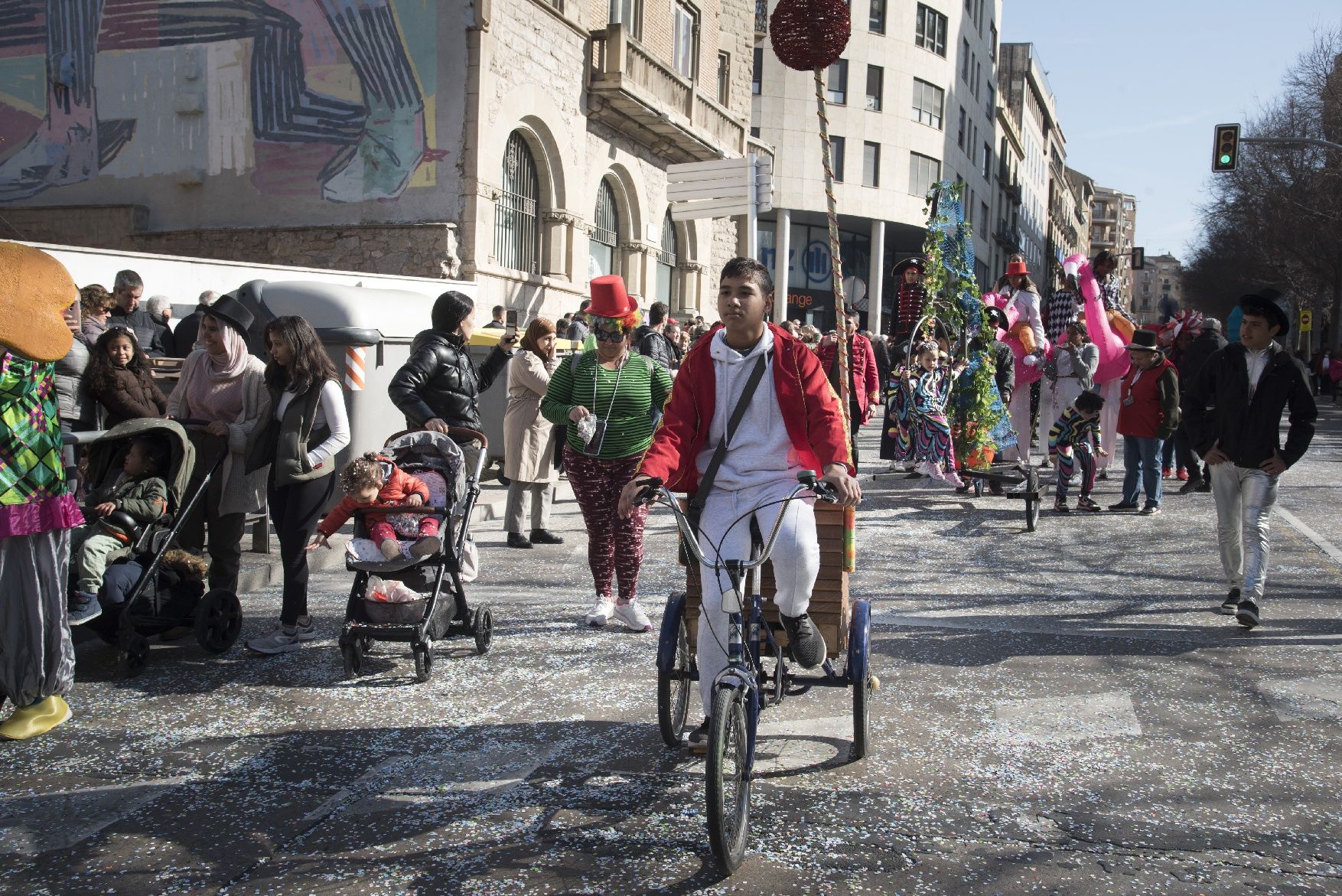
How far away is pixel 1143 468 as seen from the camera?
12266 millimetres

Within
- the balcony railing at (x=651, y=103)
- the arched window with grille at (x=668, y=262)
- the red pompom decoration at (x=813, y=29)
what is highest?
the balcony railing at (x=651, y=103)

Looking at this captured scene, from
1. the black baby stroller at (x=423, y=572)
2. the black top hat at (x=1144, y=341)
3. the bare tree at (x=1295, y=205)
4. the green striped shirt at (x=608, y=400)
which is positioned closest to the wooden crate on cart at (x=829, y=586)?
the black baby stroller at (x=423, y=572)

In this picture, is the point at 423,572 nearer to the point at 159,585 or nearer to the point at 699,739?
the point at 159,585

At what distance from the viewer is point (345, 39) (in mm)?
20578

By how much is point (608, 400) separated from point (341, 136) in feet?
51.0

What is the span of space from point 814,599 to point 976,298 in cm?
895

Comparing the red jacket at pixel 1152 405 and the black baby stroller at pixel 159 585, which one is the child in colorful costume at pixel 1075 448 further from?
the black baby stroller at pixel 159 585

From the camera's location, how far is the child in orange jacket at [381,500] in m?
5.93

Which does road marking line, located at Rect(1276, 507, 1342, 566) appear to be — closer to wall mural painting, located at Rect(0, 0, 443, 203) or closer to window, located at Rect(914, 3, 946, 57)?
wall mural painting, located at Rect(0, 0, 443, 203)

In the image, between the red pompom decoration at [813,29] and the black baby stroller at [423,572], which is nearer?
the red pompom decoration at [813,29]

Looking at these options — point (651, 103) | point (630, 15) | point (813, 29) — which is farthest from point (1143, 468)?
point (630, 15)

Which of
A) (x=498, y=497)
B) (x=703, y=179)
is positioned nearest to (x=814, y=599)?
(x=498, y=497)

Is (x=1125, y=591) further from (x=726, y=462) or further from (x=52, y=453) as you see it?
(x=52, y=453)

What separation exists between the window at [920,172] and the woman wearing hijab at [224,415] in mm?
45226
